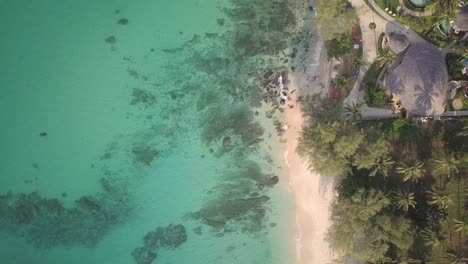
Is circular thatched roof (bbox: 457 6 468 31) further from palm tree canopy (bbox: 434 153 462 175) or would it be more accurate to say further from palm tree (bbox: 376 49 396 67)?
palm tree canopy (bbox: 434 153 462 175)

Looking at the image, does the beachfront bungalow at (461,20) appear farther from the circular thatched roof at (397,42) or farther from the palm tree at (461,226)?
the palm tree at (461,226)

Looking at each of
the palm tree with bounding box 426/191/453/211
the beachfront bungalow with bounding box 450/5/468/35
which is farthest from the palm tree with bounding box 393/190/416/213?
the beachfront bungalow with bounding box 450/5/468/35

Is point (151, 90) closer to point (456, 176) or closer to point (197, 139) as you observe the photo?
point (197, 139)

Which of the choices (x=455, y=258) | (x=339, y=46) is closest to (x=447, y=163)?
(x=455, y=258)

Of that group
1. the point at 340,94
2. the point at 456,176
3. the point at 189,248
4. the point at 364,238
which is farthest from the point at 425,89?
the point at 189,248

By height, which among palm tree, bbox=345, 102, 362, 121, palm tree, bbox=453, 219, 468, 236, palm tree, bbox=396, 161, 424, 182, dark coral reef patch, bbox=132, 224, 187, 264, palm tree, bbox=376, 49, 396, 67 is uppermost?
palm tree, bbox=376, 49, 396, 67

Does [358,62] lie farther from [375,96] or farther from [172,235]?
[172,235]
